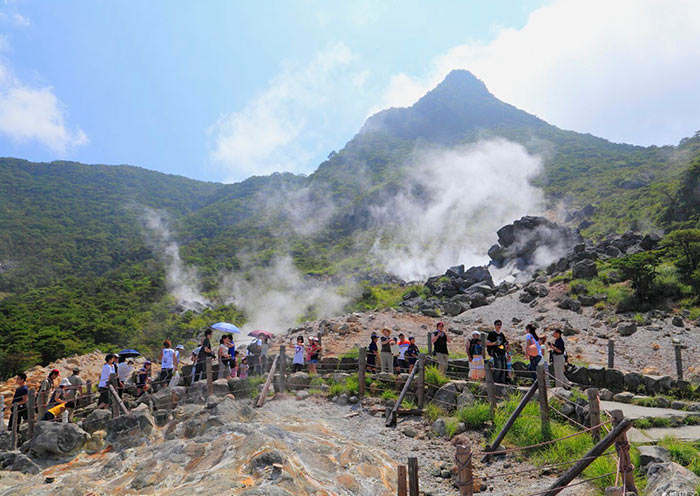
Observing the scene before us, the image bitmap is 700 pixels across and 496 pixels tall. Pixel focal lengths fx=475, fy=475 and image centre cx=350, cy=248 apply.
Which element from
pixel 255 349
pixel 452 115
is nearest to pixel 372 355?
pixel 255 349

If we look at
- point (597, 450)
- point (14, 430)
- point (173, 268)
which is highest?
point (173, 268)

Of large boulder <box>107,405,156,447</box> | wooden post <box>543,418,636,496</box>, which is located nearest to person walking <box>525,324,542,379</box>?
wooden post <box>543,418,636,496</box>

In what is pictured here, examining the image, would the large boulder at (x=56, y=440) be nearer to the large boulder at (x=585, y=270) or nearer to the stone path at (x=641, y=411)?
the stone path at (x=641, y=411)

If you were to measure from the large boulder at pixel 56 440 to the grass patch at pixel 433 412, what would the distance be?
305 inches

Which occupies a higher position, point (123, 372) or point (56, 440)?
point (123, 372)

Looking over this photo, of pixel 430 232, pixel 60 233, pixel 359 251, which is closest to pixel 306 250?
pixel 359 251

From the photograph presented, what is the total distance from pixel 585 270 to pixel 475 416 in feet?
78.6

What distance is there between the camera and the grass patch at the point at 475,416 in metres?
9.32

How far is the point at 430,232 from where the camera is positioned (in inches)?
2837

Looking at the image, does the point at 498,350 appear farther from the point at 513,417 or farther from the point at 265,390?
the point at 265,390

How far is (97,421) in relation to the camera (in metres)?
11.5

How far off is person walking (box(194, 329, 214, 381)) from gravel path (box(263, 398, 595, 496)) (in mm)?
2235

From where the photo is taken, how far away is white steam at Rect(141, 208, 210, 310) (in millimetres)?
48934

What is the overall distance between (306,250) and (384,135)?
65.7m
